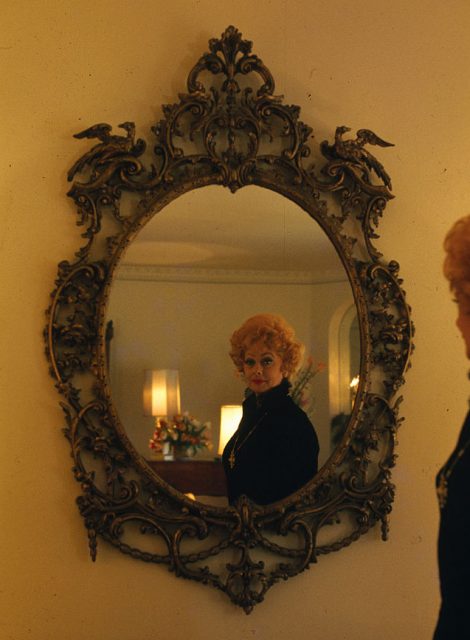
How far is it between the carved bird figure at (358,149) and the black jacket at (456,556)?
3.50 feet

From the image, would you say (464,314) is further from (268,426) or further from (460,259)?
(268,426)

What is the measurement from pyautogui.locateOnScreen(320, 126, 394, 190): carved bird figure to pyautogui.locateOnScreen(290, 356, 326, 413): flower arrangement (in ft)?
1.78

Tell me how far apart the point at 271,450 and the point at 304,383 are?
0.63 feet

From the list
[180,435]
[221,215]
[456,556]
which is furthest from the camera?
[221,215]

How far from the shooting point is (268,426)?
2.39 metres

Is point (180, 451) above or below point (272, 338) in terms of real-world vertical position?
below

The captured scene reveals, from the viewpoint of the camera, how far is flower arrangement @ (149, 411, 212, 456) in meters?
2.34

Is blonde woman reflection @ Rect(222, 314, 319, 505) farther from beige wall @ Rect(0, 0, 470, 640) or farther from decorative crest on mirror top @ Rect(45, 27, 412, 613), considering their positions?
beige wall @ Rect(0, 0, 470, 640)

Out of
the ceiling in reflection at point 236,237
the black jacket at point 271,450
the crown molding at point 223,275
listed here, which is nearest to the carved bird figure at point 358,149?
the ceiling in reflection at point 236,237

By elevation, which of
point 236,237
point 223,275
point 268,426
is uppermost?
point 236,237

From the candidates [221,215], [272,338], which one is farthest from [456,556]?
[221,215]

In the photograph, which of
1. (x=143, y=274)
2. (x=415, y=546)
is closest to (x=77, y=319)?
(x=143, y=274)

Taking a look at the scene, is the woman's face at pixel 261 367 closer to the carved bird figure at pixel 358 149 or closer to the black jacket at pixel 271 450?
the black jacket at pixel 271 450

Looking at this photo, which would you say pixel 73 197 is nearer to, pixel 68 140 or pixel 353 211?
pixel 68 140
